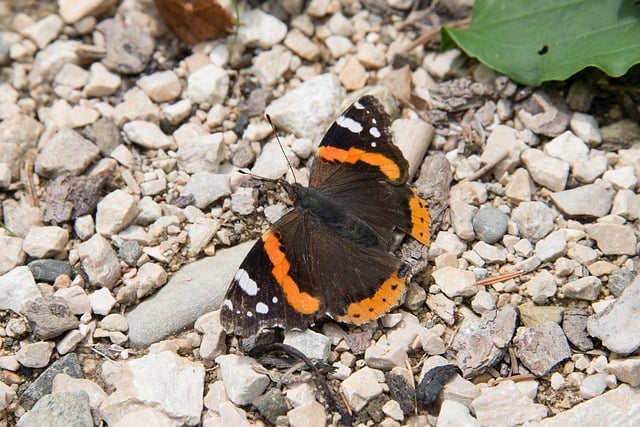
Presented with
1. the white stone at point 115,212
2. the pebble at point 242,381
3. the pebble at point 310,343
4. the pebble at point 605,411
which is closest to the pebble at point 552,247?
the pebble at point 605,411

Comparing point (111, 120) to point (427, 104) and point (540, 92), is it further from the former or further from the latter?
point (540, 92)

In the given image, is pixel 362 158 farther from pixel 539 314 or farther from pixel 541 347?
pixel 541 347

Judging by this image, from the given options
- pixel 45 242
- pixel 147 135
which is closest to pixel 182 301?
pixel 45 242

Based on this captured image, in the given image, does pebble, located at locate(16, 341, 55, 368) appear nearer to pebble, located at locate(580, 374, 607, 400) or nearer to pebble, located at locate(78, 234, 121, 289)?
pebble, located at locate(78, 234, 121, 289)

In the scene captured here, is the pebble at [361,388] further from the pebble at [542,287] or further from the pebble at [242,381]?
the pebble at [542,287]

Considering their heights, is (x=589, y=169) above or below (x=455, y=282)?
above
